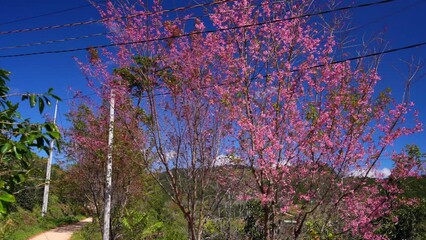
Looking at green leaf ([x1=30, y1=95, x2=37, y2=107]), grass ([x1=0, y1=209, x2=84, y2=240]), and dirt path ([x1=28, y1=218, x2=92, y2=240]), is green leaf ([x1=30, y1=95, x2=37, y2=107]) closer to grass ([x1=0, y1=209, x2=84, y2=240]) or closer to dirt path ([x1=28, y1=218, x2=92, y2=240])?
grass ([x1=0, y1=209, x2=84, y2=240])

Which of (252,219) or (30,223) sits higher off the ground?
(30,223)

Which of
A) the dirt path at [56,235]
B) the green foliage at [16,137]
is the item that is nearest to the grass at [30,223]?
the dirt path at [56,235]

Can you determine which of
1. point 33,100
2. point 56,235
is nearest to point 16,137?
point 33,100

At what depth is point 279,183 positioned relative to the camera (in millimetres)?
6352

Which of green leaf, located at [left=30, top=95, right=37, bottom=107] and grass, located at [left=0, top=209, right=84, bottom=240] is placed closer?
green leaf, located at [left=30, top=95, right=37, bottom=107]

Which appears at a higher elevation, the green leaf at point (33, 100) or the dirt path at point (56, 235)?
the green leaf at point (33, 100)

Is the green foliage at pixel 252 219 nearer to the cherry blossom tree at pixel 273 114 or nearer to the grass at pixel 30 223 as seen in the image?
the cherry blossom tree at pixel 273 114

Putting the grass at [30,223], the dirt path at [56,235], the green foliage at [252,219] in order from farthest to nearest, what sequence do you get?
the dirt path at [56,235]
the grass at [30,223]
the green foliage at [252,219]

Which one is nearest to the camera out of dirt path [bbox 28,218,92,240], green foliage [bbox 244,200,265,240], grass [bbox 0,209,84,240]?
green foliage [bbox 244,200,265,240]

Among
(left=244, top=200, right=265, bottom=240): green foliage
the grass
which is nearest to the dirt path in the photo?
the grass

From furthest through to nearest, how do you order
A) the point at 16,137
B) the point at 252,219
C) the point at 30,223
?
the point at 30,223 < the point at 252,219 < the point at 16,137

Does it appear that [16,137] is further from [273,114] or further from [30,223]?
[30,223]

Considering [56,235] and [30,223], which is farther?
[30,223]

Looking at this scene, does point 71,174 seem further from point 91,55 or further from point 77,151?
point 91,55
